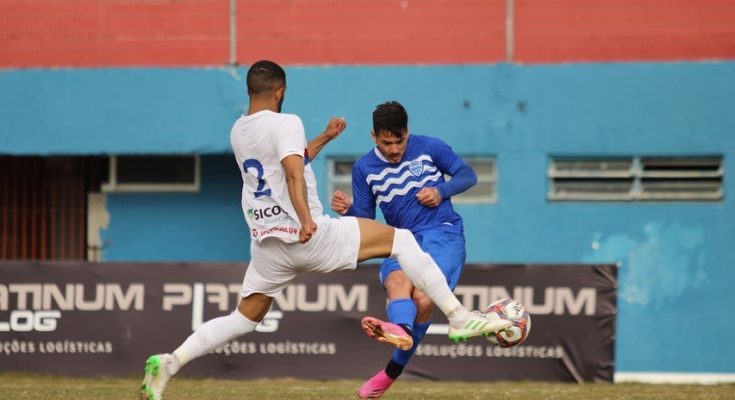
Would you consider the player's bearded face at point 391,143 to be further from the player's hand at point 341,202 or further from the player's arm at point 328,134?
the player's arm at point 328,134

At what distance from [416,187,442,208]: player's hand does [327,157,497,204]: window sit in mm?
8938

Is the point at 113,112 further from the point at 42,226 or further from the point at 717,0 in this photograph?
the point at 717,0

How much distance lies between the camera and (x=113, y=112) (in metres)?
19.4

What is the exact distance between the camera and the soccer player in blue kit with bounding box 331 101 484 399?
9883mm

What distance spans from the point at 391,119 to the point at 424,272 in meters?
1.20

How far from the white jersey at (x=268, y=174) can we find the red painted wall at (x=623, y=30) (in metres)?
10.5

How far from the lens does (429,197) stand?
9.84 metres

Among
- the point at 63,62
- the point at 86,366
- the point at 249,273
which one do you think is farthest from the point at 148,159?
the point at 249,273

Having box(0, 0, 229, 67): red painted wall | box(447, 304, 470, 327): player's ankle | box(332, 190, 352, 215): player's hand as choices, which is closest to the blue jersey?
box(332, 190, 352, 215): player's hand

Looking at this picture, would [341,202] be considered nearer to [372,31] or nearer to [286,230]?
[286,230]

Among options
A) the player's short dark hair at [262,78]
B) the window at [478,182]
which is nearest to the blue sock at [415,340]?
the player's short dark hair at [262,78]

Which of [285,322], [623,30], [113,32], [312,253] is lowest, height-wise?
[285,322]

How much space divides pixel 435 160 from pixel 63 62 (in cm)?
1056

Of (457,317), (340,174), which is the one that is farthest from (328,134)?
(340,174)
